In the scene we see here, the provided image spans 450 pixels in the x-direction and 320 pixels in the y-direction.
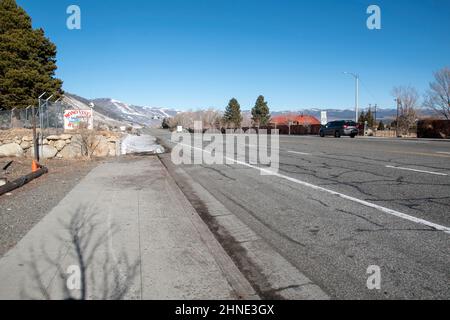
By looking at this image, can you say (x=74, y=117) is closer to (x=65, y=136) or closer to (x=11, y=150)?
(x=65, y=136)

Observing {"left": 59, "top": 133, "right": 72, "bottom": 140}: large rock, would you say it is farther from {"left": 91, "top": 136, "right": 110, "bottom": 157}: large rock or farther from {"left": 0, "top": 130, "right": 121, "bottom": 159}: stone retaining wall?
{"left": 91, "top": 136, "right": 110, "bottom": 157}: large rock

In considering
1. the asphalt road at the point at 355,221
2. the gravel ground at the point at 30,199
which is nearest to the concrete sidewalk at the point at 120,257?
the gravel ground at the point at 30,199

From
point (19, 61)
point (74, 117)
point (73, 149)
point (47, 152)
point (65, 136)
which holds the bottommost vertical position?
point (47, 152)

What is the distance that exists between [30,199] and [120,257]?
445 cm

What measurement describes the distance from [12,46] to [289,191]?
95.3 ft

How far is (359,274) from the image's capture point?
3.83 meters

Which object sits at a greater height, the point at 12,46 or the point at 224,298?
the point at 12,46

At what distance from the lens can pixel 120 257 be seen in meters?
4.30

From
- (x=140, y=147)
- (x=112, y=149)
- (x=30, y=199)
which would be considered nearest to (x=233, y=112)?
(x=140, y=147)

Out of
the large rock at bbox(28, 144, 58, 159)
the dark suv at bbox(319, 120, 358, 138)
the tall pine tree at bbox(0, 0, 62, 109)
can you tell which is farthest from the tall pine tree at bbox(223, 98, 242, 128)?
the large rock at bbox(28, 144, 58, 159)

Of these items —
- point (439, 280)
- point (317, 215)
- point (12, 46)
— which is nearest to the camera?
point (439, 280)

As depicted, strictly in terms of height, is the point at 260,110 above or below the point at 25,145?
above

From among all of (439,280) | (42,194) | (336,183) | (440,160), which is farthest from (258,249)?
(440,160)
